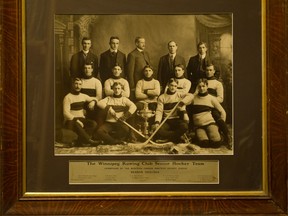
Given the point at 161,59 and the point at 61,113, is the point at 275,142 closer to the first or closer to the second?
the point at 161,59

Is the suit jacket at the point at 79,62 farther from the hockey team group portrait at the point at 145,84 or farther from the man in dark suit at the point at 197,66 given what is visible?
the man in dark suit at the point at 197,66

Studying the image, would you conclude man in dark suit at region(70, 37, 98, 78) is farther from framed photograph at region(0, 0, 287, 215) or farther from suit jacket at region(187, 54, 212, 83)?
suit jacket at region(187, 54, 212, 83)

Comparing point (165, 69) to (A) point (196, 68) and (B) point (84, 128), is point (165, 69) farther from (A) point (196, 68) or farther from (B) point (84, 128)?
(B) point (84, 128)

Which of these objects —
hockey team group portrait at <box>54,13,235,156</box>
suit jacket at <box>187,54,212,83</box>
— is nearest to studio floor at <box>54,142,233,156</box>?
hockey team group portrait at <box>54,13,235,156</box>

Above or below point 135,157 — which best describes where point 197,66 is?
above

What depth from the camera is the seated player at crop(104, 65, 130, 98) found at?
69 centimetres

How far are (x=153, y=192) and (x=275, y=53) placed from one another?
287 millimetres

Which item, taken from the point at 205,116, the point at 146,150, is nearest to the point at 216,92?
the point at 205,116

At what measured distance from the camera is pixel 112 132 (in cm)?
69

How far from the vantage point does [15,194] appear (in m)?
0.68

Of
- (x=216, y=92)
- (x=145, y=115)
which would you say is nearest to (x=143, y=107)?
(x=145, y=115)

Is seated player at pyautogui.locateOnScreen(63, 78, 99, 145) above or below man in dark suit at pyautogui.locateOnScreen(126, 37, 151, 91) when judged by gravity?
below

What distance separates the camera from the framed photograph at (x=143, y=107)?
2.25 ft

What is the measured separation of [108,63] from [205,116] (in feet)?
0.57
